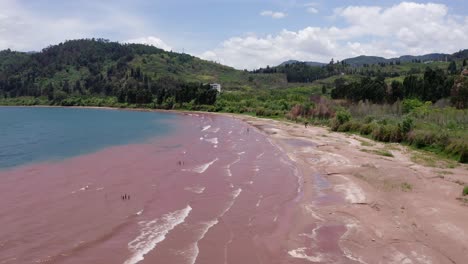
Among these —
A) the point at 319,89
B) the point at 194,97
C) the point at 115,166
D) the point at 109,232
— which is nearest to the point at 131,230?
the point at 109,232

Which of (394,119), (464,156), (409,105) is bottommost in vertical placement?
(464,156)

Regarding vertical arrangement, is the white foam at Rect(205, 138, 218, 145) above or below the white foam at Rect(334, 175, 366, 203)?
below

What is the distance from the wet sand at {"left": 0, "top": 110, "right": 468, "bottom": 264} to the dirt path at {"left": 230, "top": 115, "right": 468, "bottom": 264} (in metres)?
0.06

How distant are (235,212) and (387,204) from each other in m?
7.80

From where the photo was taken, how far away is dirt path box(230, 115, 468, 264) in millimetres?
14844

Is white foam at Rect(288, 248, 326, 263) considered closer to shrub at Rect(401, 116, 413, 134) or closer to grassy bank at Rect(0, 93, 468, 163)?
grassy bank at Rect(0, 93, 468, 163)

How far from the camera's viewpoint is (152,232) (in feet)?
55.2

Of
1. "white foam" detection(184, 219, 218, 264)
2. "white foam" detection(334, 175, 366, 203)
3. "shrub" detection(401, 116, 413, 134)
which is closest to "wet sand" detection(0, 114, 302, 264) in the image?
"white foam" detection(184, 219, 218, 264)

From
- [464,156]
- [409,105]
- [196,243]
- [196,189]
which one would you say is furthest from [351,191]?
[409,105]

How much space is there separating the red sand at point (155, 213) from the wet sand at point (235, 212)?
62 millimetres

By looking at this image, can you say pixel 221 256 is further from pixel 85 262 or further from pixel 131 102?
pixel 131 102

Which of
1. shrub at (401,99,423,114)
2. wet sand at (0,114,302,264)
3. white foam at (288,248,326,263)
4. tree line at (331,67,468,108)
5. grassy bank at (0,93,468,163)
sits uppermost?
tree line at (331,67,468,108)

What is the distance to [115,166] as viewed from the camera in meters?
33.3

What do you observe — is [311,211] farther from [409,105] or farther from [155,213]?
[409,105]
